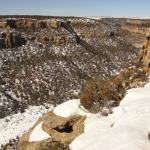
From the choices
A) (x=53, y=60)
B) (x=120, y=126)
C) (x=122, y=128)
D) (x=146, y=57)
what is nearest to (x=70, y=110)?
(x=120, y=126)

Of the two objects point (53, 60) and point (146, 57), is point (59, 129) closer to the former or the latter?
point (146, 57)

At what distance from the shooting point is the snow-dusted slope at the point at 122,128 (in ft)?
42.1

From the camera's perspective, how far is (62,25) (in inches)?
4476

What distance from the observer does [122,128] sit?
556 inches

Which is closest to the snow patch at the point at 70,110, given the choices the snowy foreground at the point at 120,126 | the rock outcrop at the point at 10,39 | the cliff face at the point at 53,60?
the snowy foreground at the point at 120,126

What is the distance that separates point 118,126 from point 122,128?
523 millimetres

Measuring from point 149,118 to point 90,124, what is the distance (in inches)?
102

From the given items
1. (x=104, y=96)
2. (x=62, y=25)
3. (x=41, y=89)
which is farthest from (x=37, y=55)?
(x=104, y=96)

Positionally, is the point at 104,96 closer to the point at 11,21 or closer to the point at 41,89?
the point at 41,89

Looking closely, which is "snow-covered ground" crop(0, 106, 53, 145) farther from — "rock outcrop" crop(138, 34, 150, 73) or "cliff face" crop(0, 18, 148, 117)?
"rock outcrop" crop(138, 34, 150, 73)

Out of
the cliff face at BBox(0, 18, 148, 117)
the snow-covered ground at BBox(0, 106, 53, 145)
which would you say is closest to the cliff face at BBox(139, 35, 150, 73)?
the snow-covered ground at BBox(0, 106, 53, 145)

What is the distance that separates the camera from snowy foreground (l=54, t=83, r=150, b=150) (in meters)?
12.9

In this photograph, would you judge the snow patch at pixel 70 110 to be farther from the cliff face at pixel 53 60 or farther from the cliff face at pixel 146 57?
the cliff face at pixel 53 60

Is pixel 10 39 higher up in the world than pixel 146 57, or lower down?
lower down
